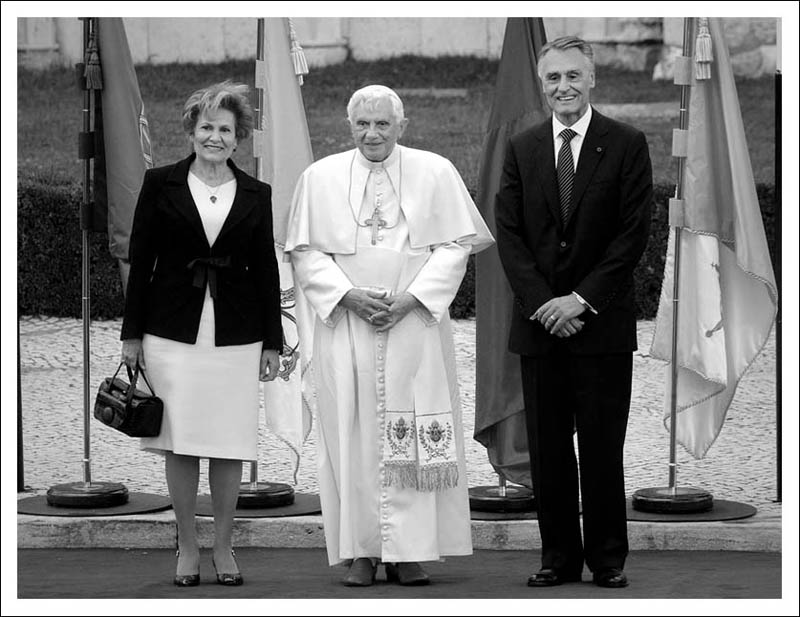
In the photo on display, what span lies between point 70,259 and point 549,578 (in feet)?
25.2

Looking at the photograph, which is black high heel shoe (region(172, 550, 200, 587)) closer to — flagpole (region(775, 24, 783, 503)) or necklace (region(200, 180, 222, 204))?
necklace (region(200, 180, 222, 204))

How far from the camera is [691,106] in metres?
7.35

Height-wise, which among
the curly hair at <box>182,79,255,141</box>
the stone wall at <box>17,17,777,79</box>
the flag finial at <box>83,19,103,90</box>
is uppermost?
the stone wall at <box>17,17,777,79</box>

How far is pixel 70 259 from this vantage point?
512 inches

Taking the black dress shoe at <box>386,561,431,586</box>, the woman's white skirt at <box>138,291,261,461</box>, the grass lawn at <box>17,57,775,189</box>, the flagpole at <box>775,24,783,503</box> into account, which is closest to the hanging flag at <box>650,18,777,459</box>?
the flagpole at <box>775,24,783,503</box>

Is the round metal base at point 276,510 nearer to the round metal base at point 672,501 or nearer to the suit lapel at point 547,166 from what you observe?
the round metal base at point 672,501

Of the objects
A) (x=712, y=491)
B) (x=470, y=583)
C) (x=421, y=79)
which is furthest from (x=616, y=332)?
(x=421, y=79)

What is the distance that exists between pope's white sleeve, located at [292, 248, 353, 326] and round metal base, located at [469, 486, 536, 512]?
Result: 1472 mm

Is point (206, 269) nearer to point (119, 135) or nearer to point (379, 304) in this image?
point (379, 304)

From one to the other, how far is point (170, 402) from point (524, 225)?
1.48m

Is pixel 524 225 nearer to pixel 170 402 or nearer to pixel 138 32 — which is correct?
pixel 170 402

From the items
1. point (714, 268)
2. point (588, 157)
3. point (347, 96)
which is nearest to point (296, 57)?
point (588, 157)

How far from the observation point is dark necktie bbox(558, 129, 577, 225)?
6.14 meters

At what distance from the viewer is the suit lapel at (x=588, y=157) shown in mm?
6125
